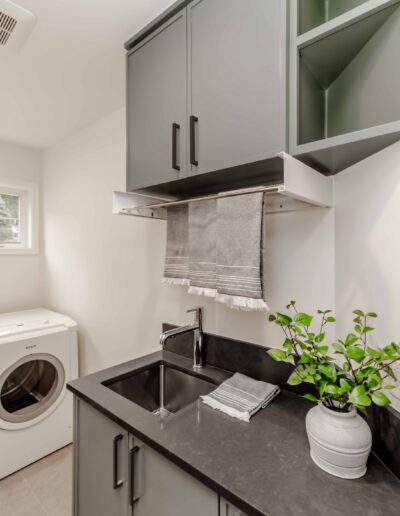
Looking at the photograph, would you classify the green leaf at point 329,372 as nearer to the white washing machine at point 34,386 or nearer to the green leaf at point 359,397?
the green leaf at point 359,397

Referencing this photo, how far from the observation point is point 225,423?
1.03 m

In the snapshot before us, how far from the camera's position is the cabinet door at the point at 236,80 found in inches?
36.6

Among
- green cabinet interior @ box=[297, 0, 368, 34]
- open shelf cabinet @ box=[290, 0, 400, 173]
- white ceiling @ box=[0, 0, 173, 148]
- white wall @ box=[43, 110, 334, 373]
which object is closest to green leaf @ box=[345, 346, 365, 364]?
white wall @ box=[43, 110, 334, 373]

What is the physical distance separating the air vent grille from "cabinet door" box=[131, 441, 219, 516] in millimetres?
1778

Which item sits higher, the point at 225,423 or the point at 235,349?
the point at 235,349

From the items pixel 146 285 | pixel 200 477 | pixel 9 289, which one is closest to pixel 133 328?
pixel 146 285

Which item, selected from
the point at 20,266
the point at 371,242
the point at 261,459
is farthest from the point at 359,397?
the point at 20,266

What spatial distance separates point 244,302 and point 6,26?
158 cm

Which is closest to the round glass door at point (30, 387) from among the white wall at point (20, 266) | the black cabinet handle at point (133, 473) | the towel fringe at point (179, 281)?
the white wall at point (20, 266)

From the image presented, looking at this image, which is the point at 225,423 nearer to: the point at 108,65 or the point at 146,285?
the point at 146,285

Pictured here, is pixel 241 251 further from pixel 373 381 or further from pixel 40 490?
pixel 40 490

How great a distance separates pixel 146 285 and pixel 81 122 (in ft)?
4.61

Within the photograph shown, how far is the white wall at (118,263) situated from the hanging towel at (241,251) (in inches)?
10.5

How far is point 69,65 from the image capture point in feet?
5.18
